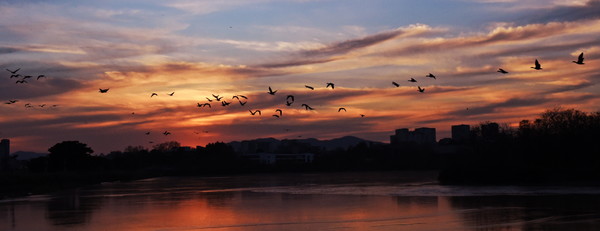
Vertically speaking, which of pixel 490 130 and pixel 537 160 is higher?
pixel 490 130

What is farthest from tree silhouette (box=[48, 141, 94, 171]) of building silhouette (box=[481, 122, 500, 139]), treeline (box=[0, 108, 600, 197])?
building silhouette (box=[481, 122, 500, 139])

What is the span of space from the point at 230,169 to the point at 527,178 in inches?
4765

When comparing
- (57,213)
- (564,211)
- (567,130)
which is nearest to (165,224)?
(57,213)

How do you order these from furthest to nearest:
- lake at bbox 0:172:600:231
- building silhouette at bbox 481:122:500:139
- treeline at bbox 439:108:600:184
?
building silhouette at bbox 481:122:500:139 < treeline at bbox 439:108:600:184 < lake at bbox 0:172:600:231

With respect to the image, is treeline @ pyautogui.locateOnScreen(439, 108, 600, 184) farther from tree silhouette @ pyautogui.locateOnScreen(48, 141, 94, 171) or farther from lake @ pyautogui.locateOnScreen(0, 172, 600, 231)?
tree silhouette @ pyautogui.locateOnScreen(48, 141, 94, 171)

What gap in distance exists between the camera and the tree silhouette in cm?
12331

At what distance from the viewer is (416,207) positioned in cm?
4272

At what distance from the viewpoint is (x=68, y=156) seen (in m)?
124

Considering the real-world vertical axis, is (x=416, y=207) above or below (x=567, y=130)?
below

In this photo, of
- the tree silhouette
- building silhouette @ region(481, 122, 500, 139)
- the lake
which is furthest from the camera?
the tree silhouette

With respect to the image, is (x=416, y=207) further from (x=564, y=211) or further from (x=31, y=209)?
(x=31, y=209)

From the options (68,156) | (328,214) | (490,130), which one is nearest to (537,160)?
(490,130)

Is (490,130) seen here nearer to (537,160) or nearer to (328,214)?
(537,160)

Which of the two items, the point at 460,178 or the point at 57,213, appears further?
the point at 460,178
